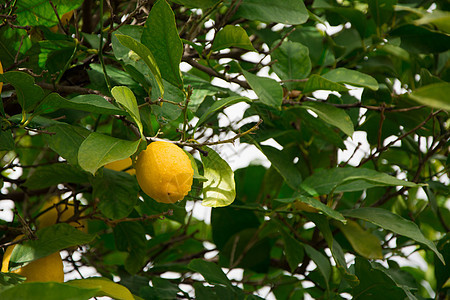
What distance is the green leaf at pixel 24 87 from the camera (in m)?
0.63

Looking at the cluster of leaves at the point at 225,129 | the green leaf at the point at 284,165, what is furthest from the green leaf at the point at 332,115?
the green leaf at the point at 284,165

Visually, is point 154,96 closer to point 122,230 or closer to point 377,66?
point 122,230

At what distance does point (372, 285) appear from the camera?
878mm

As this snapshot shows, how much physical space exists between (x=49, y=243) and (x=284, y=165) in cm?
43

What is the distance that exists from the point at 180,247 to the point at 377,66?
64 cm

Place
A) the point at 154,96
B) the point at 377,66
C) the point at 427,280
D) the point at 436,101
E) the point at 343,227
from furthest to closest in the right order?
the point at 427,280
the point at 377,66
the point at 343,227
the point at 154,96
the point at 436,101

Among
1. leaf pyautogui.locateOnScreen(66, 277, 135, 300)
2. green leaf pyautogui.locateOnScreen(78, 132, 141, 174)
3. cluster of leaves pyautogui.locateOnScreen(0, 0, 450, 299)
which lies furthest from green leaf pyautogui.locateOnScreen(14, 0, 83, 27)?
leaf pyautogui.locateOnScreen(66, 277, 135, 300)

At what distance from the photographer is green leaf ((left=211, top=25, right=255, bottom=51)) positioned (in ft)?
2.67

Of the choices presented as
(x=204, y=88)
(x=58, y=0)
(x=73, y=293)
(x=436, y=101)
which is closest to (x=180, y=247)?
(x=204, y=88)

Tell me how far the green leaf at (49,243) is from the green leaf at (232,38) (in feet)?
1.18

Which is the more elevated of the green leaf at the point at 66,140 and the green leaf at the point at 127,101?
the green leaf at the point at 127,101

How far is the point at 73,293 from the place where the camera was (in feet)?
1.53

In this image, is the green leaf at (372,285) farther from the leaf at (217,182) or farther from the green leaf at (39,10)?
the green leaf at (39,10)

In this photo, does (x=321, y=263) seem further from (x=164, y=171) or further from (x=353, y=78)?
(x=164, y=171)
